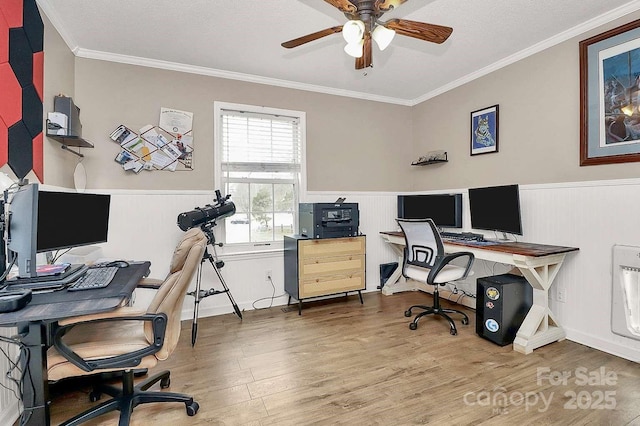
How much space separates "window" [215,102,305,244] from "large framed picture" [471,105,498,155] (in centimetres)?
194

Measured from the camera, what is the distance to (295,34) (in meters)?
2.59

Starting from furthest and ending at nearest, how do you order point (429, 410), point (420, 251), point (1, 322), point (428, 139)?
1. point (428, 139)
2. point (420, 251)
3. point (429, 410)
4. point (1, 322)

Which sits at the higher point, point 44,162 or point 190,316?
point 44,162

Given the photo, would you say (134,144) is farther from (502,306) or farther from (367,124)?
(502,306)

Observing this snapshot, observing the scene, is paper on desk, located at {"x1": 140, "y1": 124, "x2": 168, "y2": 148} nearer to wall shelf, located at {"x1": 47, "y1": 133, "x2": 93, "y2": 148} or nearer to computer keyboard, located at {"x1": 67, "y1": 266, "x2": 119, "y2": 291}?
wall shelf, located at {"x1": 47, "y1": 133, "x2": 93, "y2": 148}

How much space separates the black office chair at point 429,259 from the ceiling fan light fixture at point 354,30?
1.64m

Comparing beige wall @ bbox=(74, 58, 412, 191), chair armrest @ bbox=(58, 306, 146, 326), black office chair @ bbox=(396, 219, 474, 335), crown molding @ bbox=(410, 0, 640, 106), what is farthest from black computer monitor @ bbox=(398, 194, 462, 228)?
chair armrest @ bbox=(58, 306, 146, 326)

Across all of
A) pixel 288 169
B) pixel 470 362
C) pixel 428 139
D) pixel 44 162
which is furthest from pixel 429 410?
pixel 428 139

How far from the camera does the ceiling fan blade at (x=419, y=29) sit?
1.80 meters

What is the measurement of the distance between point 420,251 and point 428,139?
1839 millimetres

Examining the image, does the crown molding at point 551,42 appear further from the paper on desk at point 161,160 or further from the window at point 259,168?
the paper on desk at point 161,160

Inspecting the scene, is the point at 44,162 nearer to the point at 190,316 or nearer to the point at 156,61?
the point at 156,61

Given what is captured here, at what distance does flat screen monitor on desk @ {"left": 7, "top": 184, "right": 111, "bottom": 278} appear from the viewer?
4.49 ft

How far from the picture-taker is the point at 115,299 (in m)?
1.31
